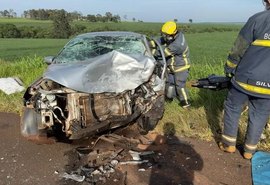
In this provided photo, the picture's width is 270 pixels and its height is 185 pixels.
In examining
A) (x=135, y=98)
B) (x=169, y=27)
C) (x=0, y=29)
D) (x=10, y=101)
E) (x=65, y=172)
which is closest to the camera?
(x=65, y=172)

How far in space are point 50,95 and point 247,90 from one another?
2.43 m

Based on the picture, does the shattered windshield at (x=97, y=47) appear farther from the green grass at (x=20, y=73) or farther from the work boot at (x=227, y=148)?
the green grass at (x=20, y=73)

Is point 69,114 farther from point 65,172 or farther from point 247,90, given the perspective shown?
point 247,90

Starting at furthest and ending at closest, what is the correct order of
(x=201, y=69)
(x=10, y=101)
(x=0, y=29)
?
1. (x=0, y=29)
2. (x=201, y=69)
3. (x=10, y=101)

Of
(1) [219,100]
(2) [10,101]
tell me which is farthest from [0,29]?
(1) [219,100]

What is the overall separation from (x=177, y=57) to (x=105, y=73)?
8.05 feet

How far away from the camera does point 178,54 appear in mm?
6566

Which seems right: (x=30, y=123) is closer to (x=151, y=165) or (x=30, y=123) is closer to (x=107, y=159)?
(x=107, y=159)

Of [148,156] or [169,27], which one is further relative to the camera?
[169,27]

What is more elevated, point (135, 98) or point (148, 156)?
point (135, 98)

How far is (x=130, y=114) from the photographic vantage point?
4.57 metres

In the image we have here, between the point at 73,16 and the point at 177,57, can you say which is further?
the point at 73,16

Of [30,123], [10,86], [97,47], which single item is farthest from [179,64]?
[10,86]

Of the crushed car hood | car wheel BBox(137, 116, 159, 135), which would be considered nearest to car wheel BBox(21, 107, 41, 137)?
the crushed car hood
